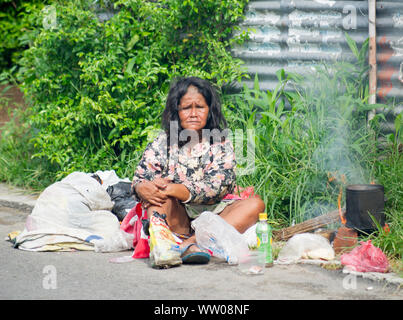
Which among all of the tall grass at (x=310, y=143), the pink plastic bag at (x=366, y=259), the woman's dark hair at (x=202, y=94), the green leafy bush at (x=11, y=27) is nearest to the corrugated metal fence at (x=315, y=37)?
the tall grass at (x=310, y=143)

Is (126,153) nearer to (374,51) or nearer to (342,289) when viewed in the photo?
(374,51)

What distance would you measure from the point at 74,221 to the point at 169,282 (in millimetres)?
1484

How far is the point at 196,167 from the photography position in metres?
5.13

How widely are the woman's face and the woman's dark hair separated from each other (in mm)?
38

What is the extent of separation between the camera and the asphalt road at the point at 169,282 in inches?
157

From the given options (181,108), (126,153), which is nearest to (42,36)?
(126,153)

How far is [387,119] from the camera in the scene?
6094 millimetres

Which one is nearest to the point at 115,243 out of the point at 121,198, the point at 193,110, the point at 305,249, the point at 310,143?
the point at 121,198

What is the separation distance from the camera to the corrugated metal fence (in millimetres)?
6113

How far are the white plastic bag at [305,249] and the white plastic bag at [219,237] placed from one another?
29 cm

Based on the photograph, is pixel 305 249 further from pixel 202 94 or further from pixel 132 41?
pixel 132 41

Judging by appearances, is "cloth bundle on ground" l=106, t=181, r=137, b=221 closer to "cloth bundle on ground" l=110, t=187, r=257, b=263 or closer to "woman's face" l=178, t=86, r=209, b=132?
"cloth bundle on ground" l=110, t=187, r=257, b=263

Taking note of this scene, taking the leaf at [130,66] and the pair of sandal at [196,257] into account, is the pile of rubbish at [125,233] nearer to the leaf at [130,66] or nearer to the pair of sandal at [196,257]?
the pair of sandal at [196,257]
